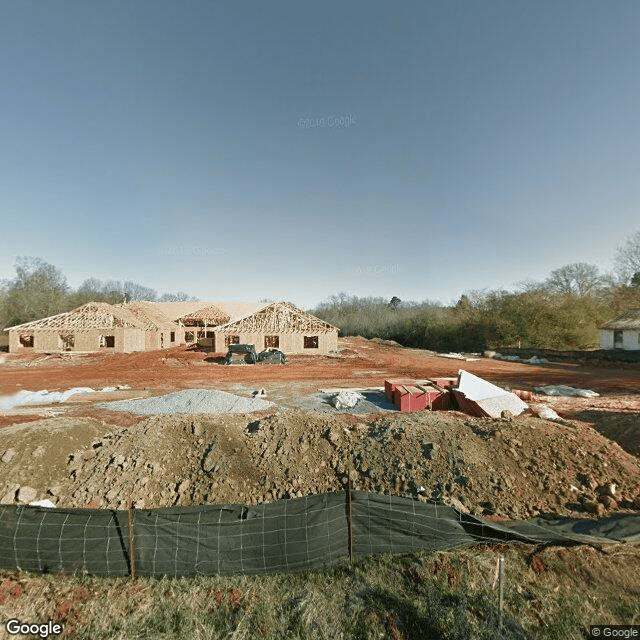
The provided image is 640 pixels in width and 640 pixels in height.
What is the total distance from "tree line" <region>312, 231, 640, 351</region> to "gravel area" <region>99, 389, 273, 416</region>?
1292 inches

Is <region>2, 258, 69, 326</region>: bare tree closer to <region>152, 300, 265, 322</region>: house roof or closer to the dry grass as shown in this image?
<region>152, 300, 265, 322</region>: house roof

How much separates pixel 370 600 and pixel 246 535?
1.92 metres

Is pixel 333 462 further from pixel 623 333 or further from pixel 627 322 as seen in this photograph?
pixel 627 322

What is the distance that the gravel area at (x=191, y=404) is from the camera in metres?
13.0

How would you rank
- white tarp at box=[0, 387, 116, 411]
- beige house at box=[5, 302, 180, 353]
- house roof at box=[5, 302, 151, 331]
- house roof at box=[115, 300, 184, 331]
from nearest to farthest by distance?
white tarp at box=[0, 387, 116, 411] → beige house at box=[5, 302, 180, 353] → house roof at box=[5, 302, 151, 331] → house roof at box=[115, 300, 184, 331]

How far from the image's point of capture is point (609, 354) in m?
27.4

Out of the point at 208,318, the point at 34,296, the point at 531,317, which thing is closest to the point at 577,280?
the point at 531,317

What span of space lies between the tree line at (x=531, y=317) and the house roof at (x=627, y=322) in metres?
2.95

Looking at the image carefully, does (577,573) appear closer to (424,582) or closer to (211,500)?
(424,582)

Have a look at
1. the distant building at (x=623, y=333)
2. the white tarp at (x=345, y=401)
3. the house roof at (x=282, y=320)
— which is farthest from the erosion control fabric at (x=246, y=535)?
the distant building at (x=623, y=333)

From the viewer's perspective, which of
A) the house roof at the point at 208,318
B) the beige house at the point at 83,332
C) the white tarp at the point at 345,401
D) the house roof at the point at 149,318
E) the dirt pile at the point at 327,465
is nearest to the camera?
the dirt pile at the point at 327,465

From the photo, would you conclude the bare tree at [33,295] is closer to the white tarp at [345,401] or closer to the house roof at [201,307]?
the house roof at [201,307]

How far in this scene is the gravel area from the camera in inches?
512

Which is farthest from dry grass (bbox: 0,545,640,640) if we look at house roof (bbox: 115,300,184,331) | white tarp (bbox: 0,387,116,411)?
house roof (bbox: 115,300,184,331)
